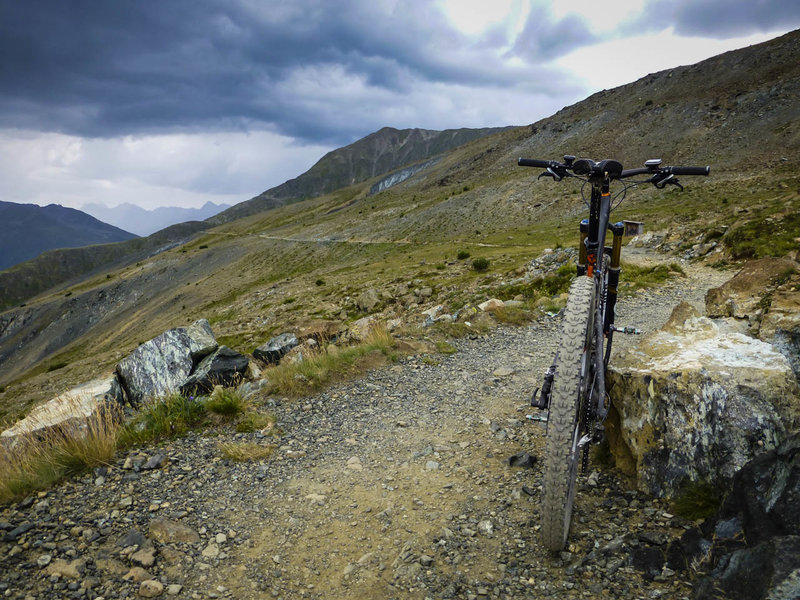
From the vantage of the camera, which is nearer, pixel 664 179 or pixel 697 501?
pixel 697 501

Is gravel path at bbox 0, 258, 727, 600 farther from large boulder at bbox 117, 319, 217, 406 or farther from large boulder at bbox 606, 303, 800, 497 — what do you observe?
large boulder at bbox 117, 319, 217, 406

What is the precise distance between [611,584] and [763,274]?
6.63 m

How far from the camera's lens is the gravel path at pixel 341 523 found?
4.10 metres

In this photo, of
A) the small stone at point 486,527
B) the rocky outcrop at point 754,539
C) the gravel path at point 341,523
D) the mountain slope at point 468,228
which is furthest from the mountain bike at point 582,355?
the mountain slope at point 468,228

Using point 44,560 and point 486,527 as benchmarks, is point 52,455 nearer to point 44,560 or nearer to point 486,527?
point 44,560

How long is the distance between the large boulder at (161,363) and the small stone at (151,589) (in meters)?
8.57

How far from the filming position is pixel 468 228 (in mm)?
67938

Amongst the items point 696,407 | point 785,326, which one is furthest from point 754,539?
point 785,326

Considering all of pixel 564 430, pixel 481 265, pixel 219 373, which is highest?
pixel 564 430

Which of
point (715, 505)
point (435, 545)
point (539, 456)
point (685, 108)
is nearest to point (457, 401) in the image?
point (539, 456)

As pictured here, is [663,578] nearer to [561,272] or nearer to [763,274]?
[763,274]

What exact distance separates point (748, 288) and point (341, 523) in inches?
290

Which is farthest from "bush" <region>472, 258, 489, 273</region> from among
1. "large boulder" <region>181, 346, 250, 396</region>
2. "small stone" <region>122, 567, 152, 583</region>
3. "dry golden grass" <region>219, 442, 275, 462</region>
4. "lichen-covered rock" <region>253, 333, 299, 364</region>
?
"small stone" <region>122, 567, 152, 583</region>

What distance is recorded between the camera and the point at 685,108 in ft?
250
